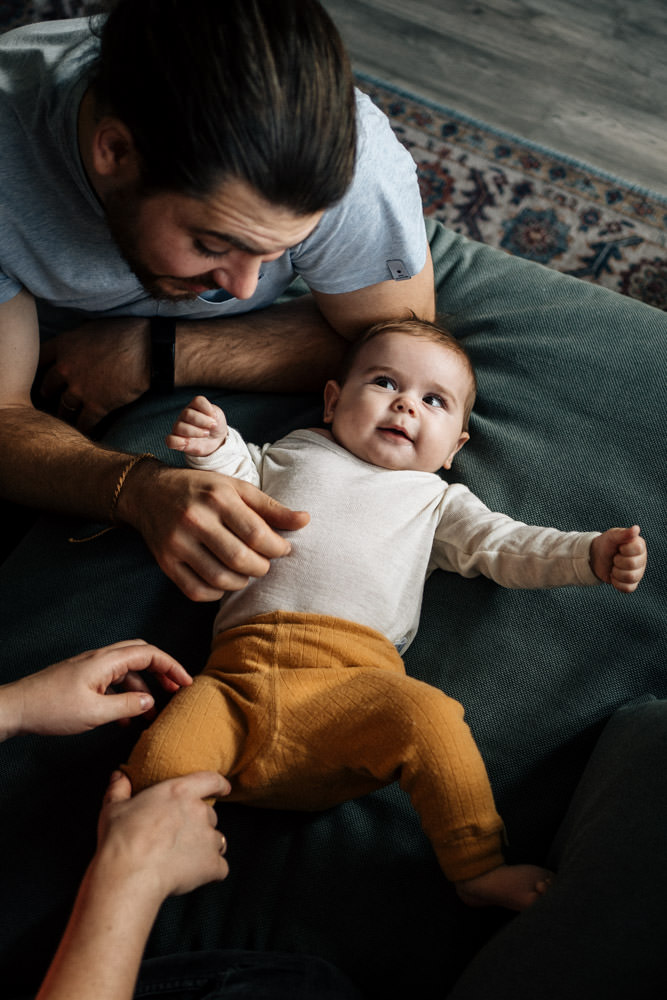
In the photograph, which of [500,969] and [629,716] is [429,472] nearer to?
[629,716]

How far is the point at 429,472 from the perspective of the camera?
1304 mm

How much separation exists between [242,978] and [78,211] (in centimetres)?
110

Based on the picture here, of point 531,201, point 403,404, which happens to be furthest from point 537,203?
point 403,404

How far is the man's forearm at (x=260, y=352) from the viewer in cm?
144

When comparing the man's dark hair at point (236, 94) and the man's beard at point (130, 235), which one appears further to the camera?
the man's beard at point (130, 235)

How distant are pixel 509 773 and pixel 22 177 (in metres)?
1.15

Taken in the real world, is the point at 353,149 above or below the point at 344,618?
above

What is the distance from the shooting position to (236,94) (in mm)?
868

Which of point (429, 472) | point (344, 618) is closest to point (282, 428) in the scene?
point (429, 472)

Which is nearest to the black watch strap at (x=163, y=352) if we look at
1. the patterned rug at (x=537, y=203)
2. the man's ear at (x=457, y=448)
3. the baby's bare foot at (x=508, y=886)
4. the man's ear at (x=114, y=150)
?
the man's ear at (x=114, y=150)

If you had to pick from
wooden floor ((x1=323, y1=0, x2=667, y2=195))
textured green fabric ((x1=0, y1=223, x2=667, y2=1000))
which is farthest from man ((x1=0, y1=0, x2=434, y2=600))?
wooden floor ((x1=323, y1=0, x2=667, y2=195))

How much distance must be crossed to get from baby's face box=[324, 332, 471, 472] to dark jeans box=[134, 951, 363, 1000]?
2.41ft

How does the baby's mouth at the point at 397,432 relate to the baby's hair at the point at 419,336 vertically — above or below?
below

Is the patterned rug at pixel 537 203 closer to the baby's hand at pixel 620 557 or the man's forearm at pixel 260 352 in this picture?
the man's forearm at pixel 260 352
